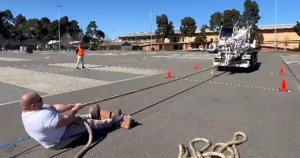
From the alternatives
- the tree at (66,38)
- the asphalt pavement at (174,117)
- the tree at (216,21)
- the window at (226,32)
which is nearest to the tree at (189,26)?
the tree at (216,21)

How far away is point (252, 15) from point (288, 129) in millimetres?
72505

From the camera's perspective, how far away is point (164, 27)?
294 ft

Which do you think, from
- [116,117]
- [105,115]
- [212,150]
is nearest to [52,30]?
[105,115]

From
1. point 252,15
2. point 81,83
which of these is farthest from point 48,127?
point 252,15

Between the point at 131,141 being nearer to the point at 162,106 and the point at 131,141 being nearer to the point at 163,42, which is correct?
the point at 162,106

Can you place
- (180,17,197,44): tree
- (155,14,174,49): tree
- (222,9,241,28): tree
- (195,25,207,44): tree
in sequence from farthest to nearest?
(155,14,174,49): tree < (180,17,197,44): tree < (195,25,207,44): tree < (222,9,241,28): tree

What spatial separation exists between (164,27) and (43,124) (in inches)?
3467

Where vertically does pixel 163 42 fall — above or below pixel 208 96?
above

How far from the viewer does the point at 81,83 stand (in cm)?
1076

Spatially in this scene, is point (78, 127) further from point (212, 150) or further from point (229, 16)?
point (229, 16)

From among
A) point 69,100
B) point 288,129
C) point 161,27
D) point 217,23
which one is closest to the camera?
point 288,129

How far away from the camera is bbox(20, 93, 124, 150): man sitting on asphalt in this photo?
369 centimetres

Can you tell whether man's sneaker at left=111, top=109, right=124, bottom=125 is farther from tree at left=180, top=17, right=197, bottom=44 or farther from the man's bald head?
tree at left=180, top=17, right=197, bottom=44

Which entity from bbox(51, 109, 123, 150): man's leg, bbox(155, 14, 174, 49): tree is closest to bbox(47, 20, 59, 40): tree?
bbox(155, 14, 174, 49): tree
